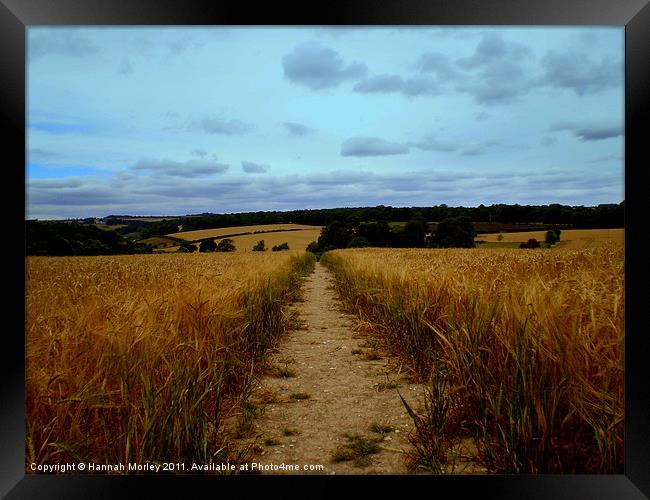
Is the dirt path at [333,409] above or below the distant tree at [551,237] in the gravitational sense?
below

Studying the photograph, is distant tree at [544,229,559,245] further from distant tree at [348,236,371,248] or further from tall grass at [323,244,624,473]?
distant tree at [348,236,371,248]

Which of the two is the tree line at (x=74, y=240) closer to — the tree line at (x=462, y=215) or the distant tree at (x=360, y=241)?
the tree line at (x=462, y=215)

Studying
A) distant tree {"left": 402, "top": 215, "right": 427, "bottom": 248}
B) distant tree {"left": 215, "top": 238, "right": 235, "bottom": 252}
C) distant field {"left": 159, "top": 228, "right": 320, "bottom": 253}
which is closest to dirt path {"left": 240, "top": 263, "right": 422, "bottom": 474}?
distant tree {"left": 402, "top": 215, "right": 427, "bottom": 248}

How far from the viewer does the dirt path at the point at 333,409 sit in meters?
2.09

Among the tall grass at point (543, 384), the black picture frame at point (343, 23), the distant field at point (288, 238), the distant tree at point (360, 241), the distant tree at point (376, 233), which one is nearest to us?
the black picture frame at point (343, 23)

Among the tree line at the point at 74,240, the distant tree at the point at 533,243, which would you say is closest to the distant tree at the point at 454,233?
the distant tree at the point at 533,243

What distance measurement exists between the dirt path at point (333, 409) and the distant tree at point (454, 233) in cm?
145

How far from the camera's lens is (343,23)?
1.88 meters

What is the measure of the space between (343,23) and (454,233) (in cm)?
341

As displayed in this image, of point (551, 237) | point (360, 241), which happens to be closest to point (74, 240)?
point (551, 237)

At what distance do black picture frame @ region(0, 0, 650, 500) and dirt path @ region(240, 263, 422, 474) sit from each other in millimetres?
416

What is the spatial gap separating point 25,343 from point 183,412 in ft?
2.52

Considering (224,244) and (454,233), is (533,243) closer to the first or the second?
(454,233)
